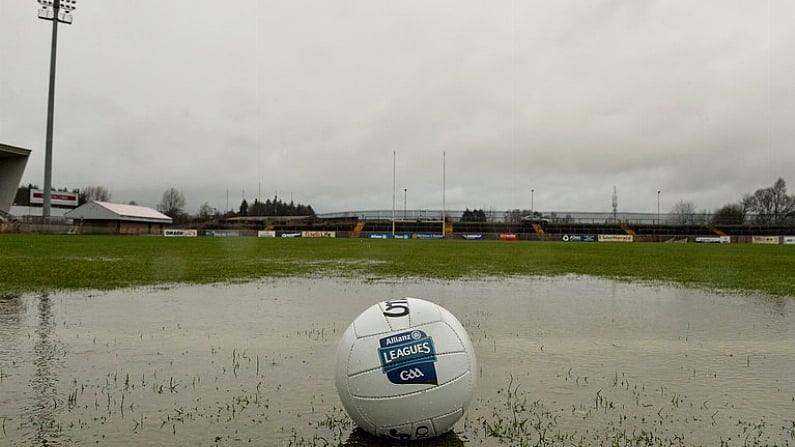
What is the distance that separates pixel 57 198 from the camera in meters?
115

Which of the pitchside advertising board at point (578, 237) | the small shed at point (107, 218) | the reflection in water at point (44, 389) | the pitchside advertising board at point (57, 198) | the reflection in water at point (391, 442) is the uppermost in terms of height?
the pitchside advertising board at point (57, 198)

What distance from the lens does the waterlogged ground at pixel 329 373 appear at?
4.45m

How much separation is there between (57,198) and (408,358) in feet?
435

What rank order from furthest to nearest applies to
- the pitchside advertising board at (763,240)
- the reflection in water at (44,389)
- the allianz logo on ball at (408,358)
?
the pitchside advertising board at (763,240)
the reflection in water at (44,389)
the allianz logo on ball at (408,358)

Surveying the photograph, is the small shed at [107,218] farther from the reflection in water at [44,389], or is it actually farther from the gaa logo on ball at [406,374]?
the gaa logo on ball at [406,374]

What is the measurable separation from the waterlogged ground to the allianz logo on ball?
2.04 feet

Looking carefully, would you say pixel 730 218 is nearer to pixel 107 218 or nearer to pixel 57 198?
pixel 107 218

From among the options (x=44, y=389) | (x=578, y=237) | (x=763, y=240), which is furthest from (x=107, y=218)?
(x=763, y=240)

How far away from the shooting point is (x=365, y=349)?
4.17 metres

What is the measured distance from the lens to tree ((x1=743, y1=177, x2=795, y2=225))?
112 metres

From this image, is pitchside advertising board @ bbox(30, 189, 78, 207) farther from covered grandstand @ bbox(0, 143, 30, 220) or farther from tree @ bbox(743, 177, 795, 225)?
tree @ bbox(743, 177, 795, 225)

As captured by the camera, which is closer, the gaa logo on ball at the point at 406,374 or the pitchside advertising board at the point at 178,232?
the gaa logo on ball at the point at 406,374

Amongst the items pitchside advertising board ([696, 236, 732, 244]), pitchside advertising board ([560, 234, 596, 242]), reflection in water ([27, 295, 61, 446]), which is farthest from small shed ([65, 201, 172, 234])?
pitchside advertising board ([696, 236, 732, 244])

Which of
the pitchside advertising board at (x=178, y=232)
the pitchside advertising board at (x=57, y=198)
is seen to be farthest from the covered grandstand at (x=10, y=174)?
the pitchside advertising board at (x=57, y=198)
